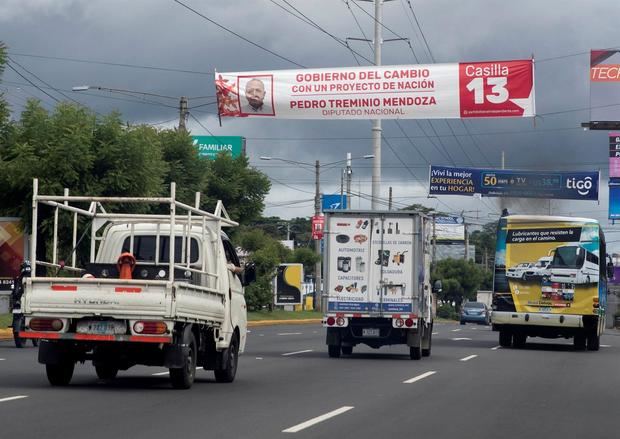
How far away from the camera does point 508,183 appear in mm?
62125

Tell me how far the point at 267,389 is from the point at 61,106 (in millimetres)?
21353

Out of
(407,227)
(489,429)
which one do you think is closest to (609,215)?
(407,227)

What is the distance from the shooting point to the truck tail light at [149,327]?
15.1 metres

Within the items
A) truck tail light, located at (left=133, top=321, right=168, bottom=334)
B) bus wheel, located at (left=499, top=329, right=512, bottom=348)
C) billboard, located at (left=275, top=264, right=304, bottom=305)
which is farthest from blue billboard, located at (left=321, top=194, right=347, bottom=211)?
truck tail light, located at (left=133, top=321, right=168, bottom=334)

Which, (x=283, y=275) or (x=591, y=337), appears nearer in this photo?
(x=591, y=337)

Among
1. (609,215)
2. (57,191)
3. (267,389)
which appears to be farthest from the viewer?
(609,215)

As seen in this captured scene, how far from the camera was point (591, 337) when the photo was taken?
32156 mm

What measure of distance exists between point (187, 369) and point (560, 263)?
17.1m

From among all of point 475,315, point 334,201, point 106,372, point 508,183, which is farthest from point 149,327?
point 475,315

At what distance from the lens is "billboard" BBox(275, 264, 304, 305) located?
60.1m

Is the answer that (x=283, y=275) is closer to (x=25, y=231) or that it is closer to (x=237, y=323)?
(x=25, y=231)

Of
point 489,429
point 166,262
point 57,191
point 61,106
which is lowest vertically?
point 489,429

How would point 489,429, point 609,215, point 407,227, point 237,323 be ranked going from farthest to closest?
point 609,215 < point 407,227 < point 237,323 < point 489,429

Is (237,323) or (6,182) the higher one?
(6,182)
